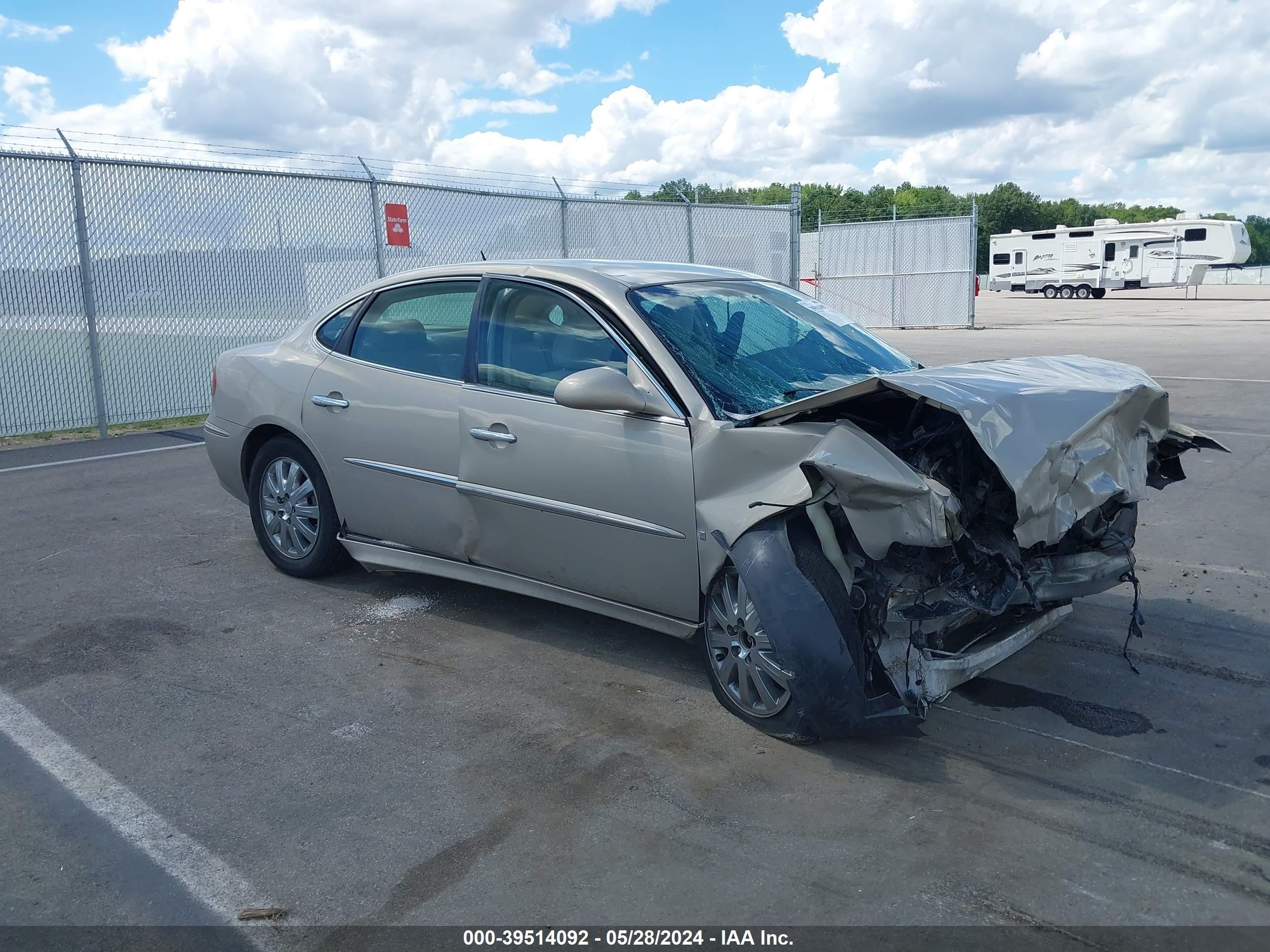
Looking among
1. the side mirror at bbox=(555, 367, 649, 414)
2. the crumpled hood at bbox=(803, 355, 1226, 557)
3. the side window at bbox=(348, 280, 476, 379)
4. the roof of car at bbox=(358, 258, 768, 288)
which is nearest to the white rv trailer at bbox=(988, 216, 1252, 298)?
the roof of car at bbox=(358, 258, 768, 288)

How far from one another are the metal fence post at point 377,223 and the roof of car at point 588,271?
8658 millimetres

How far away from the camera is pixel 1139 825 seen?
321cm

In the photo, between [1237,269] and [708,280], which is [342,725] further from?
[1237,269]

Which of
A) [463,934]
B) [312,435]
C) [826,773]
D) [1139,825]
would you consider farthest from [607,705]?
[312,435]

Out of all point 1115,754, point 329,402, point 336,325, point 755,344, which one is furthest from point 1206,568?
point 336,325

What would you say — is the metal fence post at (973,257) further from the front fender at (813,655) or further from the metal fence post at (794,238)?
the front fender at (813,655)

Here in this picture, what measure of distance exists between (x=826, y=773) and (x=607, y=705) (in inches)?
36.6

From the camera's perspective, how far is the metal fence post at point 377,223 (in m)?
13.4

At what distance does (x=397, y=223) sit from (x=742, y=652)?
11.1 m

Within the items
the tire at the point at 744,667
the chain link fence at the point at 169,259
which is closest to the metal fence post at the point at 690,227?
the chain link fence at the point at 169,259

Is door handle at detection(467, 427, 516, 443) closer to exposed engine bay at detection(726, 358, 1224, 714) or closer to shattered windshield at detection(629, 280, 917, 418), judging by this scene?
shattered windshield at detection(629, 280, 917, 418)

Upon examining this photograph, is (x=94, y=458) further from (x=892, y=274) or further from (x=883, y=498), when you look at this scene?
(x=892, y=274)

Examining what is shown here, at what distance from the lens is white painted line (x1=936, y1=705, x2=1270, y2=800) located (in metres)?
3.43

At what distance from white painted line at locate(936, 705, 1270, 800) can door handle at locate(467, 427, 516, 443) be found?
1992mm
